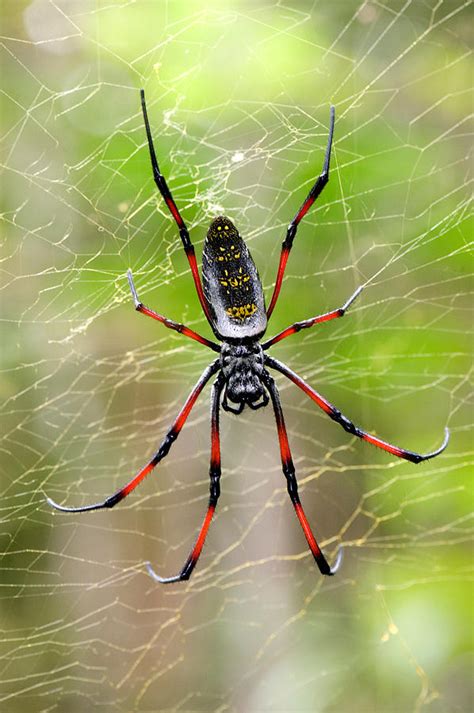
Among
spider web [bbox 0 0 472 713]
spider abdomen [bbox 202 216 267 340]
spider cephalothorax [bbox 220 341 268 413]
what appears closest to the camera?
spider abdomen [bbox 202 216 267 340]

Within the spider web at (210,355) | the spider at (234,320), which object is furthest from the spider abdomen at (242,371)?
the spider web at (210,355)

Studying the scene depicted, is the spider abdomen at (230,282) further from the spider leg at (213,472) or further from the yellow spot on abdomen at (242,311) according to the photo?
the spider leg at (213,472)

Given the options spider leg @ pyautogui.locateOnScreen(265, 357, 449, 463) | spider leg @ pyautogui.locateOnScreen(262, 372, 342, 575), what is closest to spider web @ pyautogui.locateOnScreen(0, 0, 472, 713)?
spider leg @ pyautogui.locateOnScreen(265, 357, 449, 463)

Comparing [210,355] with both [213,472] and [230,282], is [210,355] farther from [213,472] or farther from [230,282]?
[230,282]

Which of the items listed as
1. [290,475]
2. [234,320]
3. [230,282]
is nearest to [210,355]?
[290,475]

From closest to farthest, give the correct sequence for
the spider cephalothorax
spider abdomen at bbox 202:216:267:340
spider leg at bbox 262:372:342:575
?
spider abdomen at bbox 202:216:267:340 → the spider cephalothorax → spider leg at bbox 262:372:342:575

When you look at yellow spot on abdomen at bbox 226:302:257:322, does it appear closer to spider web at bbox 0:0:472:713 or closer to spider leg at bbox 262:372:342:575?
spider leg at bbox 262:372:342:575
